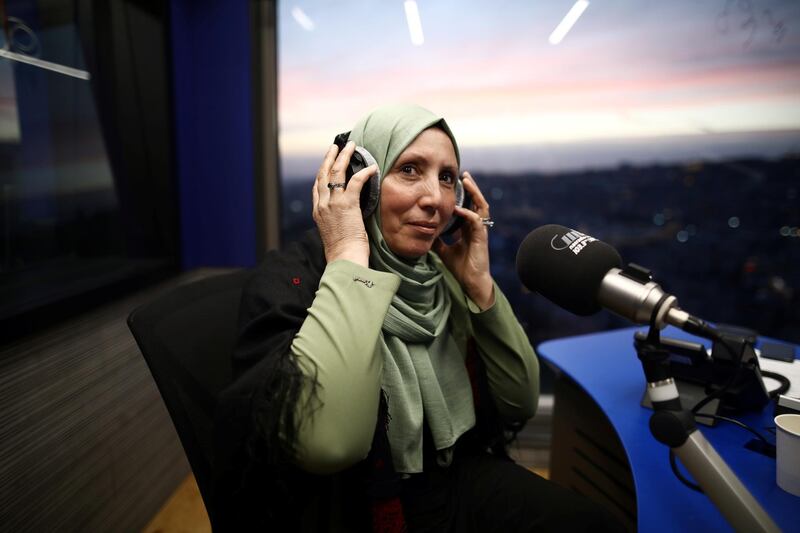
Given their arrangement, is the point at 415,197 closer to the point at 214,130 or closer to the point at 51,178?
the point at 51,178

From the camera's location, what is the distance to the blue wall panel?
205 centimetres

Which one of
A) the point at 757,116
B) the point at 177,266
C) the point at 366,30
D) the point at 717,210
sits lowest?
the point at 177,266

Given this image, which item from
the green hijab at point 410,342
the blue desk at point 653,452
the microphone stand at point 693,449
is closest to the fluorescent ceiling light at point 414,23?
the green hijab at point 410,342

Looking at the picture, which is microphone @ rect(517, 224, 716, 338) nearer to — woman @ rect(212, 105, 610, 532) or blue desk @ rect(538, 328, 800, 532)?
woman @ rect(212, 105, 610, 532)

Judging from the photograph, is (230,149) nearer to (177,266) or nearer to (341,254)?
(177,266)

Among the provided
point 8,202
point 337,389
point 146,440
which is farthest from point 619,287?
point 146,440

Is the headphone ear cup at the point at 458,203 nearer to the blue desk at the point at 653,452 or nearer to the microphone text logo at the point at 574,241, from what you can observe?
the microphone text logo at the point at 574,241

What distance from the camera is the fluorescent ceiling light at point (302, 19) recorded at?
6.88 feet

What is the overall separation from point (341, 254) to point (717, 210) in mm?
1911

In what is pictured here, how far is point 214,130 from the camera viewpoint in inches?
84.5

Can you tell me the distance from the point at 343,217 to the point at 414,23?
1.48 metres

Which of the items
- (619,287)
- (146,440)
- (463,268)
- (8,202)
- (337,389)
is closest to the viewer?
(619,287)

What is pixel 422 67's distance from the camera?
81.5 inches

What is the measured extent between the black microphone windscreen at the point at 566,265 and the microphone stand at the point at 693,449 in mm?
111
